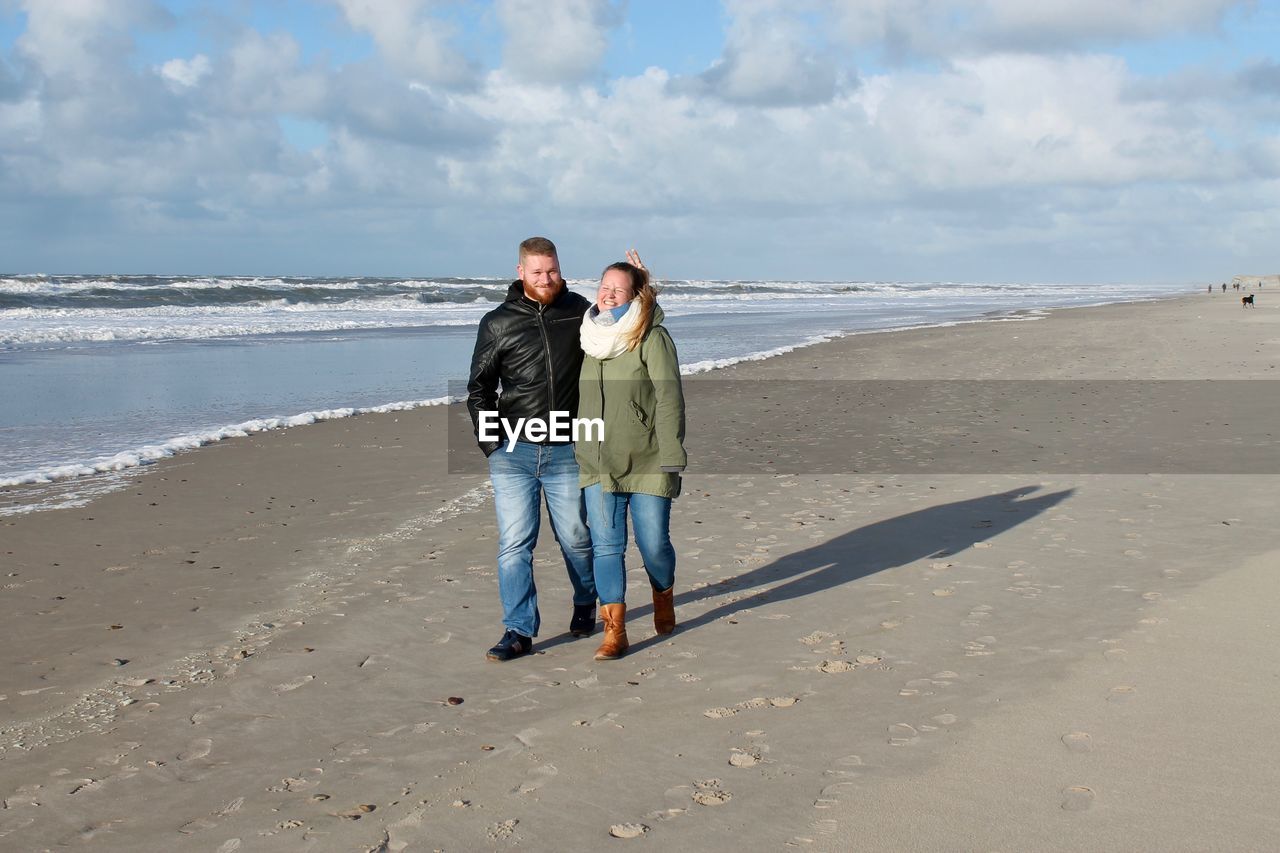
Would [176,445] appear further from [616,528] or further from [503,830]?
[503,830]

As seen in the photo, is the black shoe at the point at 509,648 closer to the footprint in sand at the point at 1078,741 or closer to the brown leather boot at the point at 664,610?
the brown leather boot at the point at 664,610

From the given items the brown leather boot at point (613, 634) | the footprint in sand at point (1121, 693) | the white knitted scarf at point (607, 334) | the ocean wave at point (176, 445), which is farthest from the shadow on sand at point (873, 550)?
the ocean wave at point (176, 445)

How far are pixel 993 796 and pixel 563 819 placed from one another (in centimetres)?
129

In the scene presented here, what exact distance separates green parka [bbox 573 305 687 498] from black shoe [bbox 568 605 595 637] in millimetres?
727

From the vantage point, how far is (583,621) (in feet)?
16.9

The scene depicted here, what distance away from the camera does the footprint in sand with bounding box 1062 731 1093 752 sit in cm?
351

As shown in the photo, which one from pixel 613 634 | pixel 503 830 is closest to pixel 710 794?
pixel 503 830

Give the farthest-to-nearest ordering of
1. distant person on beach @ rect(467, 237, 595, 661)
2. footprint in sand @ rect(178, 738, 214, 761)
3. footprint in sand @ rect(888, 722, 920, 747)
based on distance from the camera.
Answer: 1. distant person on beach @ rect(467, 237, 595, 661)
2. footprint in sand @ rect(178, 738, 214, 761)
3. footprint in sand @ rect(888, 722, 920, 747)

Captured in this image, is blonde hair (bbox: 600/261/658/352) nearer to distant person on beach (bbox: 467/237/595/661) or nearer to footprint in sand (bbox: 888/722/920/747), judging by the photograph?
distant person on beach (bbox: 467/237/595/661)

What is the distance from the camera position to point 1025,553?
6.40 metres

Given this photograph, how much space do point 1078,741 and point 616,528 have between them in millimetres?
2090

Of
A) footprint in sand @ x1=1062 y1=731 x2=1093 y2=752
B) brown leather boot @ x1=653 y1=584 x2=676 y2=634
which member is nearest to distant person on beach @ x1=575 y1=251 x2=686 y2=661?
brown leather boot @ x1=653 y1=584 x2=676 y2=634

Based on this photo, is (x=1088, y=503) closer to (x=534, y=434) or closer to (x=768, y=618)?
(x=768, y=618)

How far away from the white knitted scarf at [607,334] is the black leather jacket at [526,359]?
6.9 inches
